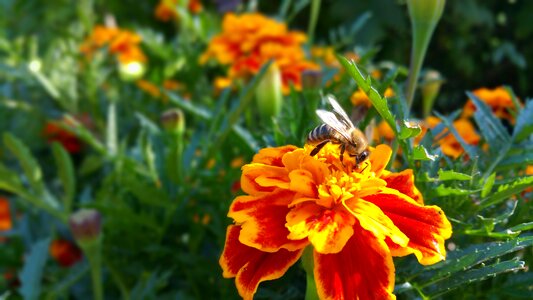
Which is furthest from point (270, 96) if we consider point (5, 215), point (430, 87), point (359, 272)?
point (5, 215)

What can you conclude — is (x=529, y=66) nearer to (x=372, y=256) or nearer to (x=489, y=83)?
(x=489, y=83)

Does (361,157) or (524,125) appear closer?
(361,157)

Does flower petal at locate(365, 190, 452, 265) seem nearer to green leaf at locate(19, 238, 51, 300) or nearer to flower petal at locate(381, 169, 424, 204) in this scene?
flower petal at locate(381, 169, 424, 204)

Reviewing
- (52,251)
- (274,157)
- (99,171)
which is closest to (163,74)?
(99,171)

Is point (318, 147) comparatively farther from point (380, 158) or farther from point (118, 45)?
point (118, 45)

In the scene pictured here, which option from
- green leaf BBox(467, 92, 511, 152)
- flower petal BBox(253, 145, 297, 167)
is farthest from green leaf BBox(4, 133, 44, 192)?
green leaf BBox(467, 92, 511, 152)
